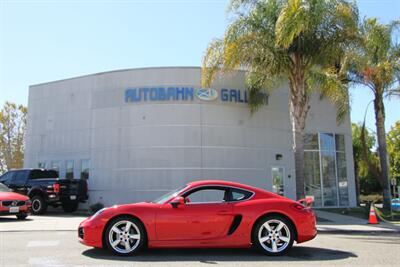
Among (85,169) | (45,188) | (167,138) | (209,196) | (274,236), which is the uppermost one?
(167,138)

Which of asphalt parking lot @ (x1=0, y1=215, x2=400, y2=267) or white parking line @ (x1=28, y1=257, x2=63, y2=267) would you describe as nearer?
white parking line @ (x1=28, y1=257, x2=63, y2=267)

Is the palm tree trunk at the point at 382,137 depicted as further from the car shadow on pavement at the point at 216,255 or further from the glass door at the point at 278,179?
the car shadow on pavement at the point at 216,255

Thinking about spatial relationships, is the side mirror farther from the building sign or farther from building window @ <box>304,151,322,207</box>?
building window @ <box>304,151,322,207</box>

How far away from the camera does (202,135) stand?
768 inches

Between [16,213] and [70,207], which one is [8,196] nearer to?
[16,213]

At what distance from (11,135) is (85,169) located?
105ft

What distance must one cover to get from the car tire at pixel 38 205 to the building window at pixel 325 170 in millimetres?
12895

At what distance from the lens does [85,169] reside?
20.6 meters

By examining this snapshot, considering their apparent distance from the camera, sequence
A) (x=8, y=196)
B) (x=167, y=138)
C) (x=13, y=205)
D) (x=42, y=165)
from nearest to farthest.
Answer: (x=13, y=205)
(x=8, y=196)
(x=167, y=138)
(x=42, y=165)

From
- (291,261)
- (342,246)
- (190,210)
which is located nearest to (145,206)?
(190,210)

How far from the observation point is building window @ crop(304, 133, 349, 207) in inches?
854

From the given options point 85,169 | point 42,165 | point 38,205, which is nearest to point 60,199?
point 38,205

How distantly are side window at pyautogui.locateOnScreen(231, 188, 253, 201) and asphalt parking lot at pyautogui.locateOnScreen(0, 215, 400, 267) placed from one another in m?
1.00

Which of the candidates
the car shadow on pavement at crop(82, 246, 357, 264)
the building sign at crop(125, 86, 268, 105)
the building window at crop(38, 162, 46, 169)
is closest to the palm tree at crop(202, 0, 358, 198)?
the building sign at crop(125, 86, 268, 105)
